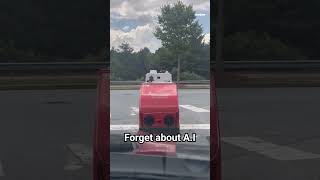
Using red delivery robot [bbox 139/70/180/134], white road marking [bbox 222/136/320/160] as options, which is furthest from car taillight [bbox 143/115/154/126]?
white road marking [bbox 222/136/320/160]

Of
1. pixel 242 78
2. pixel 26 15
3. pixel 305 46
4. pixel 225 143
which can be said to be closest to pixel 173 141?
pixel 225 143

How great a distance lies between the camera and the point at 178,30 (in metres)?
2.89

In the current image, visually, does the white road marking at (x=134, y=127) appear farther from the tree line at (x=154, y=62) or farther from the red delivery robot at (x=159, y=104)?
the tree line at (x=154, y=62)

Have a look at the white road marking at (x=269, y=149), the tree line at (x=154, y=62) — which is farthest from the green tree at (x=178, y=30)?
the white road marking at (x=269, y=149)

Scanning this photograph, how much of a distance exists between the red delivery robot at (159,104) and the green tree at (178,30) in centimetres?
8

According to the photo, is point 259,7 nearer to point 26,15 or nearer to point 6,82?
point 26,15

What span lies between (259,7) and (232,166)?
4296mm

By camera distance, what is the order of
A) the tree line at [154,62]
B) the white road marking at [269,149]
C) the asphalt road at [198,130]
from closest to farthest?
the tree line at [154,62]
the asphalt road at [198,130]
the white road marking at [269,149]

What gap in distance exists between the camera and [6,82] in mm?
10297

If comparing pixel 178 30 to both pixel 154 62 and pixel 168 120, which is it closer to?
pixel 154 62

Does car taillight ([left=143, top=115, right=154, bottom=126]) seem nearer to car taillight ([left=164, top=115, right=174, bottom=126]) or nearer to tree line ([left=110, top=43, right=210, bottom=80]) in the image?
car taillight ([left=164, top=115, right=174, bottom=126])

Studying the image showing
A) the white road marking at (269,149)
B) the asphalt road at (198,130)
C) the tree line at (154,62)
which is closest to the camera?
the tree line at (154,62)

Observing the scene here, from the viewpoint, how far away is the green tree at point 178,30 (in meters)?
2.85

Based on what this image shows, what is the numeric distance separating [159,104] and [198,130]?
0.73ft
